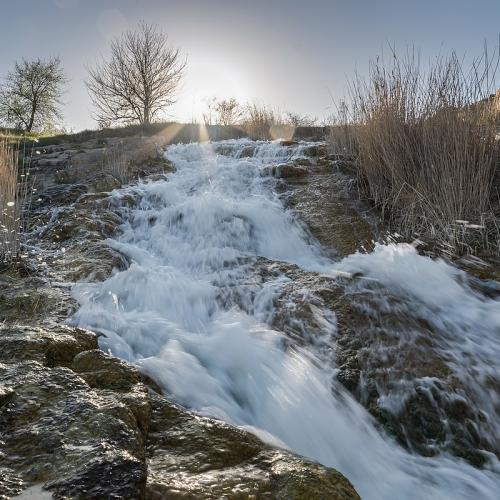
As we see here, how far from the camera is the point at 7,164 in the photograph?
4516 millimetres

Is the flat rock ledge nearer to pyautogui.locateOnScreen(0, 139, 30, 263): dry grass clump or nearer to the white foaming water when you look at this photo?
the white foaming water

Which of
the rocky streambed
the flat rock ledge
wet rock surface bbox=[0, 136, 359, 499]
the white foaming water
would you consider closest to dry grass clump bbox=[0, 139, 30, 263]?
the rocky streambed

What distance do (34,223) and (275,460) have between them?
17.5 ft

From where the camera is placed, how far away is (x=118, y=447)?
1354 mm

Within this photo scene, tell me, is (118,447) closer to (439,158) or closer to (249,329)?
(249,329)

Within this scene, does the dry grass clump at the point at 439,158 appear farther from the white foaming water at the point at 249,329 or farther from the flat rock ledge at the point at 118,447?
the flat rock ledge at the point at 118,447

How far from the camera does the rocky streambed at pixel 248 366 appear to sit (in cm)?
138

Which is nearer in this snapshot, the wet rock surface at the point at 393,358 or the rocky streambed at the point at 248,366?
the rocky streambed at the point at 248,366

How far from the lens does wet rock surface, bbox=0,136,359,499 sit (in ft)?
3.97

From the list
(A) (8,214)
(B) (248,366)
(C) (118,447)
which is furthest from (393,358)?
(A) (8,214)

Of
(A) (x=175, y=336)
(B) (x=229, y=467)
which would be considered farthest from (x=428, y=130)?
(B) (x=229, y=467)

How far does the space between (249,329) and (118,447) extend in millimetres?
1588

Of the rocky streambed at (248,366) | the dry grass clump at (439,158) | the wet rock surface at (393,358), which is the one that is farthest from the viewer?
the dry grass clump at (439,158)

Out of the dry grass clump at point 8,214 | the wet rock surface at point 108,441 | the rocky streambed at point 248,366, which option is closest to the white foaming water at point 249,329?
the rocky streambed at point 248,366
